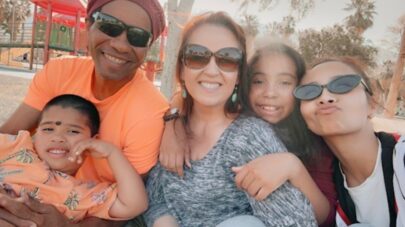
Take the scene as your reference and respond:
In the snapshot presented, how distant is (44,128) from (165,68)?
3.86 metres

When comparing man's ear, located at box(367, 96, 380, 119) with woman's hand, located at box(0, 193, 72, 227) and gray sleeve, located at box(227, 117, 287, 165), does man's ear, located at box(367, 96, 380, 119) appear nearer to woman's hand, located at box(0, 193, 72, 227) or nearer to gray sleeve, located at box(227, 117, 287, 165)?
gray sleeve, located at box(227, 117, 287, 165)

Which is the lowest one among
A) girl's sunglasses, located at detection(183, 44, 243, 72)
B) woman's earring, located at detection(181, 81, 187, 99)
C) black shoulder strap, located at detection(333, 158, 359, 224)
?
black shoulder strap, located at detection(333, 158, 359, 224)

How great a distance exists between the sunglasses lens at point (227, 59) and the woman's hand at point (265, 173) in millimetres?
586

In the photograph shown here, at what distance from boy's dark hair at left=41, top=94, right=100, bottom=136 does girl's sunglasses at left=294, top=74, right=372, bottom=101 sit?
129 cm

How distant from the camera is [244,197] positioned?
2400 millimetres

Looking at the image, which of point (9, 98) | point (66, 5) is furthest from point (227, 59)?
point (66, 5)

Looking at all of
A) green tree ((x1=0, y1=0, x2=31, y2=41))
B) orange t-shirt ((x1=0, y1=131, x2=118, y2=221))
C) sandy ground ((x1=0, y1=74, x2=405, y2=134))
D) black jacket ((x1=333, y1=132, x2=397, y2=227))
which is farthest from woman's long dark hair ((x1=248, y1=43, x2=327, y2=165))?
green tree ((x1=0, y1=0, x2=31, y2=41))

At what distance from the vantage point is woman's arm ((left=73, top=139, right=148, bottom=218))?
2.40 metres

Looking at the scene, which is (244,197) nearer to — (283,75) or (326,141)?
(326,141)

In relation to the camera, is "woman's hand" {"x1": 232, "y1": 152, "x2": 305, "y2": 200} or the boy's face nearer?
"woman's hand" {"x1": 232, "y1": 152, "x2": 305, "y2": 200}

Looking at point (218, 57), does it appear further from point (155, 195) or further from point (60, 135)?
point (60, 135)

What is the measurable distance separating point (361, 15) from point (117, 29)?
23.3 m

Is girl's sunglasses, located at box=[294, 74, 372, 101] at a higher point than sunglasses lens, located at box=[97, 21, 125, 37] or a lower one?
lower

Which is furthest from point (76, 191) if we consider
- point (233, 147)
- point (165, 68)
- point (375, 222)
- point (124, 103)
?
point (165, 68)
